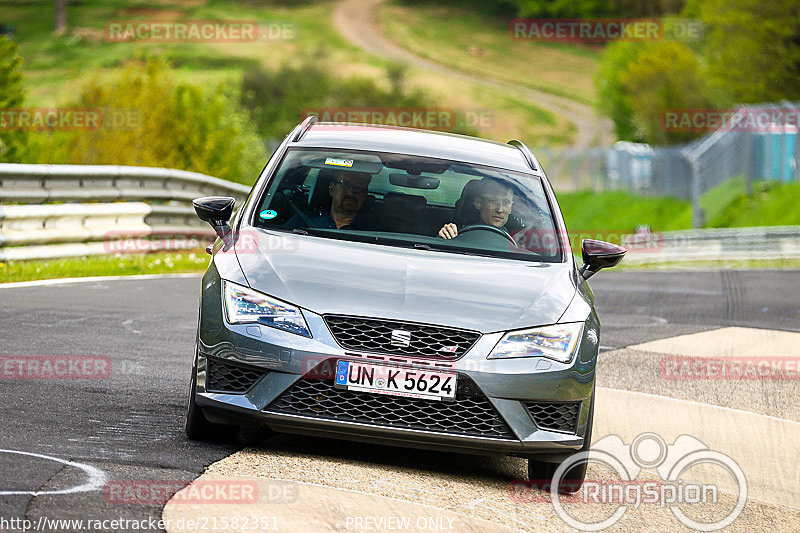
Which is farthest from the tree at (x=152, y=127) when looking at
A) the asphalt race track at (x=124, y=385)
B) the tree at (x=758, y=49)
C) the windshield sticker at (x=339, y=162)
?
the tree at (x=758, y=49)

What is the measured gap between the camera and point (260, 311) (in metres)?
5.98

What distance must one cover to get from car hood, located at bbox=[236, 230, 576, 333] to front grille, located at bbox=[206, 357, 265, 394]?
371mm

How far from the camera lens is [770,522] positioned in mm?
6141

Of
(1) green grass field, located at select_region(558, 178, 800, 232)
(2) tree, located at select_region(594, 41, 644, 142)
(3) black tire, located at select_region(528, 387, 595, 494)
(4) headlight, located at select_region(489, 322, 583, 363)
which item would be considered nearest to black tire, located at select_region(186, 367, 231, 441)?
(4) headlight, located at select_region(489, 322, 583, 363)

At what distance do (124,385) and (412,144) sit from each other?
7.40 feet

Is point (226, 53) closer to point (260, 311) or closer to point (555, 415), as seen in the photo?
point (260, 311)

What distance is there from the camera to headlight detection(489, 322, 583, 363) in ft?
19.5

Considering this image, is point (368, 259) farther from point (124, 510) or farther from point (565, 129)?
point (565, 129)

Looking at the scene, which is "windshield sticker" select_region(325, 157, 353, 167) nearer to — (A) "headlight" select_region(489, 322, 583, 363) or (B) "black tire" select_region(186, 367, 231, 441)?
(B) "black tire" select_region(186, 367, 231, 441)

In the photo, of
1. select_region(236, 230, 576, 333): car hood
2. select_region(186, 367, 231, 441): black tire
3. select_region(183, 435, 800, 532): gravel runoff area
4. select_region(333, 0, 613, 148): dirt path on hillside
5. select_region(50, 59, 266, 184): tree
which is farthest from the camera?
select_region(333, 0, 613, 148): dirt path on hillside

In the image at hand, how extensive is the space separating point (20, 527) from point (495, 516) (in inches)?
79.6

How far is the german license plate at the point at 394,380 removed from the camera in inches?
229

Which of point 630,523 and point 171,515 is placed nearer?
point 171,515

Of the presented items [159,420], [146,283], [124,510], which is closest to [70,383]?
[159,420]
